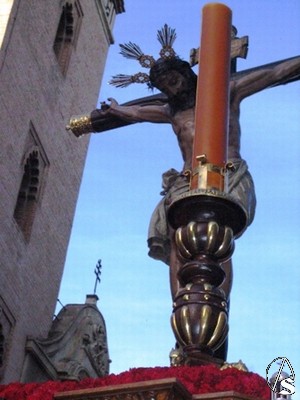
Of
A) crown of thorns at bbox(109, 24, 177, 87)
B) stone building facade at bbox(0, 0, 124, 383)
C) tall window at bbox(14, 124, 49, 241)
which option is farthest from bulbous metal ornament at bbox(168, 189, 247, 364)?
tall window at bbox(14, 124, 49, 241)

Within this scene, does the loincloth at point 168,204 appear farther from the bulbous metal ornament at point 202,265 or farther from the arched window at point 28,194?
the arched window at point 28,194

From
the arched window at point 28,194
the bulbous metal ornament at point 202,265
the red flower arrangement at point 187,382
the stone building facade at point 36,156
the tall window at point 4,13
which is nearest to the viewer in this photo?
the red flower arrangement at point 187,382

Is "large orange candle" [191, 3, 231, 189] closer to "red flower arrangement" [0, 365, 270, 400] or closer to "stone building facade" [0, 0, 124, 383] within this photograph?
"red flower arrangement" [0, 365, 270, 400]

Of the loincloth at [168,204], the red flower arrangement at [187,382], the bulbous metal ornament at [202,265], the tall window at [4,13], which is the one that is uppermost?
the tall window at [4,13]

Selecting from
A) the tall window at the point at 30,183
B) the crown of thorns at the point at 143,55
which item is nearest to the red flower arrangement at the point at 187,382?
the crown of thorns at the point at 143,55

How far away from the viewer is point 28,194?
14.1m

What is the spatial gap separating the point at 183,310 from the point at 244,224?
452 mm

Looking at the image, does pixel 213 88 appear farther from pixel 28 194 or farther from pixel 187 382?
pixel 28 194

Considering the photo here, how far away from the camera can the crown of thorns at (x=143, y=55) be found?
527cm

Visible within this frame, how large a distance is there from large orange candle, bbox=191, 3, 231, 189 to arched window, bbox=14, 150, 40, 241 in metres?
9.72

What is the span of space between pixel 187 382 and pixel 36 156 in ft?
37.2

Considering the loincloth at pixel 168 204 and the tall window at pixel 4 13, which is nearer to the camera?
the loincloth at pixel 168 204

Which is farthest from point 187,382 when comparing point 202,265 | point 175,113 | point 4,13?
point 4,13

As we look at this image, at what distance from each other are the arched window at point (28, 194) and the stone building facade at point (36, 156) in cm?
2
